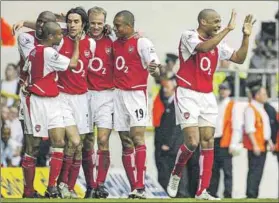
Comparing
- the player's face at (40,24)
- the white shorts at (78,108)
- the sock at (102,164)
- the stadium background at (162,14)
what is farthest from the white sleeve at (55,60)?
the stadium background at (162,14)

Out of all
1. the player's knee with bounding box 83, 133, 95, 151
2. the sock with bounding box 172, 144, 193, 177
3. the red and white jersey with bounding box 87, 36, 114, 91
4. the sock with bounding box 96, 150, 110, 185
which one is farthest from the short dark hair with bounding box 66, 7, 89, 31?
the sock with bounding box 172, 144, 193, 177

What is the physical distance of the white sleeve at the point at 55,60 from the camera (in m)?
23.8

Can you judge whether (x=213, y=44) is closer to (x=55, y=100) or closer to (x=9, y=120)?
(x=55, y=100)

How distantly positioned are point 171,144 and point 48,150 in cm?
237

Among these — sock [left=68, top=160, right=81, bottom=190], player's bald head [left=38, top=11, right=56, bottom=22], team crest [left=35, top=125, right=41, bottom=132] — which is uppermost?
player's bald head [left=38, top=11, right=56, bottom=22]

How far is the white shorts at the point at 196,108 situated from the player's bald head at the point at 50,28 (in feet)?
6.48

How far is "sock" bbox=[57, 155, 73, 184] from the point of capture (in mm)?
24547

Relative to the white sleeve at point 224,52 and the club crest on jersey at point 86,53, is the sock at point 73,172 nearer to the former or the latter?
the club crest on jersey at point 86,53

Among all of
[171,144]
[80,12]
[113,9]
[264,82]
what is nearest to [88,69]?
[80,12]

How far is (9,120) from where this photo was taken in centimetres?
3078

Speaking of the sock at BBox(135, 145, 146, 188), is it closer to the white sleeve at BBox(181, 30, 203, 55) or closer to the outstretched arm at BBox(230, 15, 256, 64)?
the white sleeve at BBox(181, 30, 203, 55)

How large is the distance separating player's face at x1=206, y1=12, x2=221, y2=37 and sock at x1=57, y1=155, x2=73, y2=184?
2.69m

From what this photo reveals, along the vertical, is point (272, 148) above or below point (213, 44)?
below

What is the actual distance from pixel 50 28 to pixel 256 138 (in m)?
6.99
